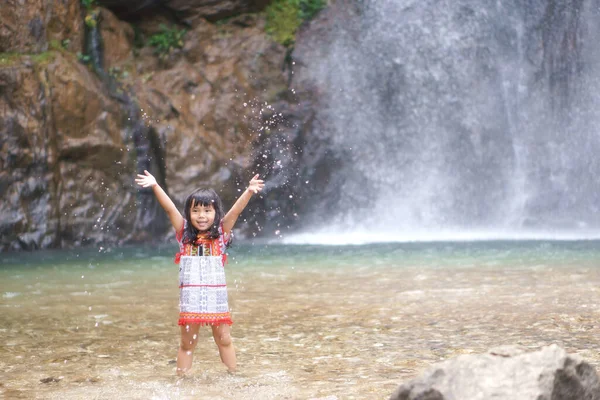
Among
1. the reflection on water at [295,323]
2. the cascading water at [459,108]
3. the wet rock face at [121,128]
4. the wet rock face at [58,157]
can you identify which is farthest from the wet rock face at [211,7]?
the reflection on water at [295,323]

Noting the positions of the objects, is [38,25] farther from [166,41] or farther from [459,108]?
[459,108]

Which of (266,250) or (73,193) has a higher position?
(73,193)

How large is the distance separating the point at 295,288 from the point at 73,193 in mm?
7355

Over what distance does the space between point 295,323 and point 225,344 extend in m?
1.26

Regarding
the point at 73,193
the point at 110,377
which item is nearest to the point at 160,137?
the point at 73,193

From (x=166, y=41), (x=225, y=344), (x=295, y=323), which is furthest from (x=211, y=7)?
(x=225, y=344)

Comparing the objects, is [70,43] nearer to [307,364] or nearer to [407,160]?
[407,160]

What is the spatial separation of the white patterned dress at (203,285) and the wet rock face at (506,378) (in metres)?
1.37

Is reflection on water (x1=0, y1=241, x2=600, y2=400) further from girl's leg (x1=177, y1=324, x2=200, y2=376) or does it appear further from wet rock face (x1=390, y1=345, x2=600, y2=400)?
wet rock face (x1=390, y1=345, x2=600, y2=400)

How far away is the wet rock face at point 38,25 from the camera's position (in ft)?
41.5

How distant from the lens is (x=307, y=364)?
3781 mm

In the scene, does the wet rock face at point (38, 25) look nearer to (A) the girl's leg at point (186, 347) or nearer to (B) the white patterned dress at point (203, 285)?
(B) the white patterned dress at point (203, 285)

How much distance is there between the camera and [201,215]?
3.64 metres

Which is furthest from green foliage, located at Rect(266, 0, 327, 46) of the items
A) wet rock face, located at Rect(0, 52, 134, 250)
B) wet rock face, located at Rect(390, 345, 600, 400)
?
wet rock face, located at Rect(390, 345, 600, 400)
